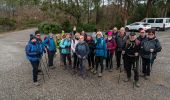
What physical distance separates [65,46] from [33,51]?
1.79 meters

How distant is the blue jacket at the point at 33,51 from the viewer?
6988mm

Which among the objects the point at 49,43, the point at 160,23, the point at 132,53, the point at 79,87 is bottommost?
the point at 79,87

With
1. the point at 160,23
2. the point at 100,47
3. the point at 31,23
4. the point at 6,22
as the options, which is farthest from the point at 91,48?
the point at 31,23

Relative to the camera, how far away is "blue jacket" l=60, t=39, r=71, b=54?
28.2ft

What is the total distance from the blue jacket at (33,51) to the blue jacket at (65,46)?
155 cm

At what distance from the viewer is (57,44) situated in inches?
374

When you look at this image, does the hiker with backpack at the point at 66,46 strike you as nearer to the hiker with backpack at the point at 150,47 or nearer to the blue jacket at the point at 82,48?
the blue jacket at the point at 82,48

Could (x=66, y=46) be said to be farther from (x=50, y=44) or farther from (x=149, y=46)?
(x=149, y=46)

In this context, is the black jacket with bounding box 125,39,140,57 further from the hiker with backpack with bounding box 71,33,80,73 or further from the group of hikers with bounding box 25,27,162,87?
the hiker with backpack with bounding box 71,33,80,73

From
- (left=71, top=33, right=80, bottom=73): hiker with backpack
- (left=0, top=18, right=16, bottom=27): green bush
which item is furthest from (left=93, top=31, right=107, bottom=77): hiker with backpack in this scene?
(left=0, top=18, right=16, bottom=27): green bush

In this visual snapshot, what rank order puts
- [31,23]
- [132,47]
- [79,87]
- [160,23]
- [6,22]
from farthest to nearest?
1. [31,23]
2. [6,22]
3. [160,23]
4. [79,87]
5. [132,47]

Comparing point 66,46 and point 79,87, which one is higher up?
point 66,46

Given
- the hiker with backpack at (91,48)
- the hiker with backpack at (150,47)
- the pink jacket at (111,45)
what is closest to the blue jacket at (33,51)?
the hiker with backpack at (91,48)

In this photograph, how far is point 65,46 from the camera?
339 inches
